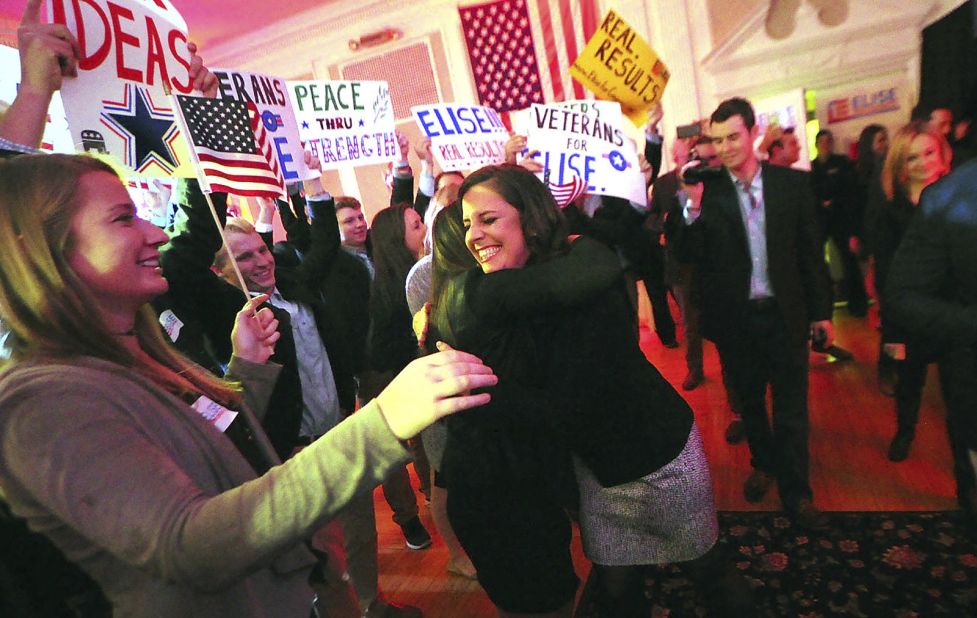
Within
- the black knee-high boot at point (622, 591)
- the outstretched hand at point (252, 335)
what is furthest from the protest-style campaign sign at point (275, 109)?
the black knee-high boot at point (622, 591)

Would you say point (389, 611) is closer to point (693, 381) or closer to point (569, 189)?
point (569, 189)

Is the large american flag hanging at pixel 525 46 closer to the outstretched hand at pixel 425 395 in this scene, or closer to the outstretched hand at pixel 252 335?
the outstretched hand at pixel 252 335

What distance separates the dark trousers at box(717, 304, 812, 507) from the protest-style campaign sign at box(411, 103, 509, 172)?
244cm

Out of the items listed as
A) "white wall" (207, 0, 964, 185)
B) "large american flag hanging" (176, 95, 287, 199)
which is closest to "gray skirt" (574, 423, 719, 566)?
"large american flag hanging" (176, 95, 287, 199)

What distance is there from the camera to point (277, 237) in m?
→ 11.7

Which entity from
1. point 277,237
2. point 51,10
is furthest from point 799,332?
point 277,237

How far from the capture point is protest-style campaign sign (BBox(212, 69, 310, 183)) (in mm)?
Answer: 2838

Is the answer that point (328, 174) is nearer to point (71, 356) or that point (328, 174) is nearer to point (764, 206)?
point (764, 206)

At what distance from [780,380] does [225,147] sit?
254 cm

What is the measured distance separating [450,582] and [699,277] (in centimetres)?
200

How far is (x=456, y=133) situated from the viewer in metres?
4.45

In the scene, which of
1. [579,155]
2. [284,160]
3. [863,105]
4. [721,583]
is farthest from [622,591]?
[863,105]

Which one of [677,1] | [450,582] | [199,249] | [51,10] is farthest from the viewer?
[677,1]

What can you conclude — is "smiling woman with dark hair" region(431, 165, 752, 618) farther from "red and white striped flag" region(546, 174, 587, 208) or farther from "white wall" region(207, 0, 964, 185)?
"white wall" region(207, 0, 964, 185)
